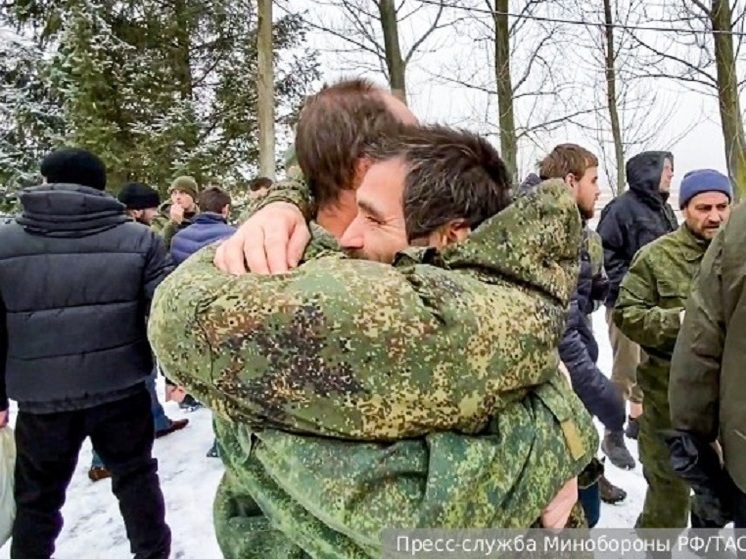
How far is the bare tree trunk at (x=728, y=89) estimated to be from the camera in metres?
8.91

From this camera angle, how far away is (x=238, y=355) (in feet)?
2.43

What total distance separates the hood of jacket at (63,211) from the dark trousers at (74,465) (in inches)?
27.9

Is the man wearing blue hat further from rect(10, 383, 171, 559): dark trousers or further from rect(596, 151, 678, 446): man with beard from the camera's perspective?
rect(10, 383, 171, 559): dark trousers

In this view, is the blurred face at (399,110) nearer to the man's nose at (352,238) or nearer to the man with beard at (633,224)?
the man's nose at (352,238)

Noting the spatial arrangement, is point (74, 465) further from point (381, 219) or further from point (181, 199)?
point (181, 199)

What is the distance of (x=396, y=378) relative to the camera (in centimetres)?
74

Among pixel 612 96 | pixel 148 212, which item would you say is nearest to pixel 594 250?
pixel 148 212

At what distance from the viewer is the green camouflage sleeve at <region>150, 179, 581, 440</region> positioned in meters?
0.73

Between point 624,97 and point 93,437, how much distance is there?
1501cm

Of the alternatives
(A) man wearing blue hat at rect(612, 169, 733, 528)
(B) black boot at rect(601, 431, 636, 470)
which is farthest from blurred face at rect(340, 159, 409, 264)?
(B) black boot at rect(601, 431, 636, 470)

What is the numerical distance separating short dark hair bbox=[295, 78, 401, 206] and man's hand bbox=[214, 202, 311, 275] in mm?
90

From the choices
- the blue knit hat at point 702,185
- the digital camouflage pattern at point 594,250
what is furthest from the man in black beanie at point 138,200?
the blue knit hat at point 702,185

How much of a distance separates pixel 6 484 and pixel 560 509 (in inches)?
95.3

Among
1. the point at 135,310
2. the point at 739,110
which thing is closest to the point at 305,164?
the point at 135,310
